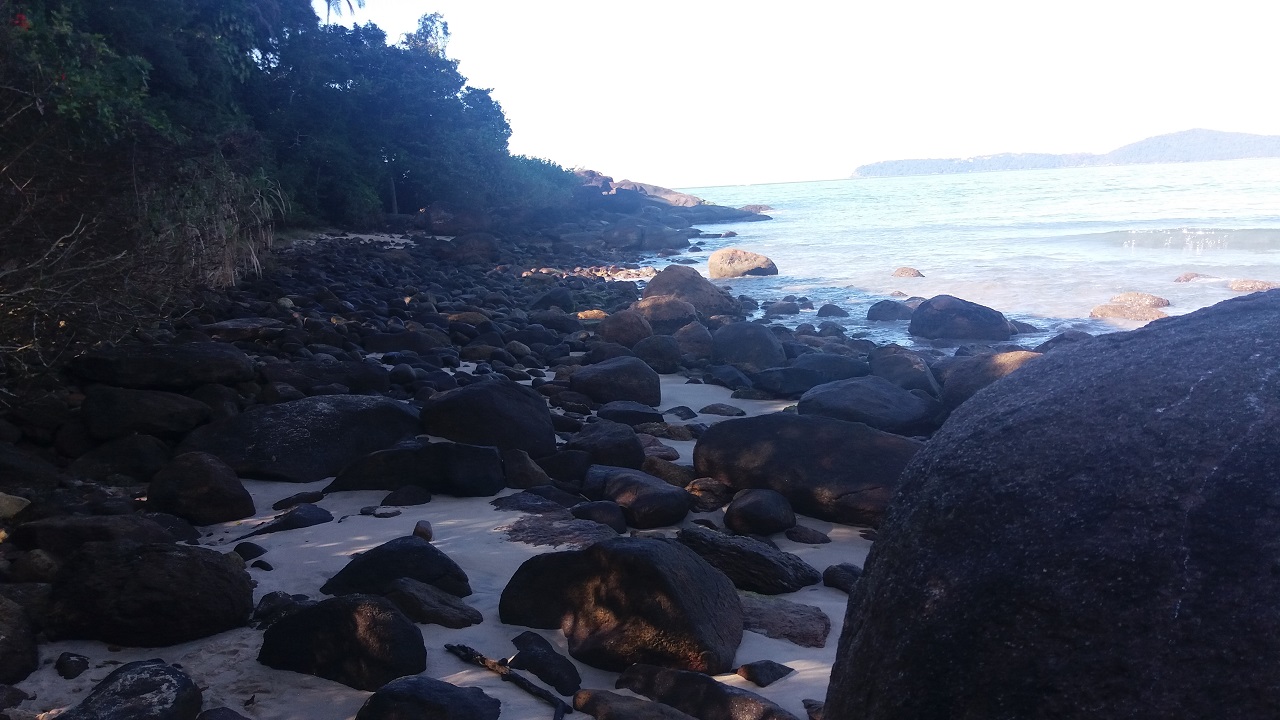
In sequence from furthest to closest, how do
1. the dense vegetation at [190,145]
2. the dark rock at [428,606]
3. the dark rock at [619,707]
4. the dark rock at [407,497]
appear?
1. the dense vegetation at [190,145]
2. the dark rock at [407,497]
3. the dark rock at [428,606]
4. the dark rock at [619,707]

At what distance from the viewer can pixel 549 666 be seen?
305 cm

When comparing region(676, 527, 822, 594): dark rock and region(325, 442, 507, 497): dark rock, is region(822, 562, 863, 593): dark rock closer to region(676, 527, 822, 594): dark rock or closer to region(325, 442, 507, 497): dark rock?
region(676, 527, 822, 594): dark rock

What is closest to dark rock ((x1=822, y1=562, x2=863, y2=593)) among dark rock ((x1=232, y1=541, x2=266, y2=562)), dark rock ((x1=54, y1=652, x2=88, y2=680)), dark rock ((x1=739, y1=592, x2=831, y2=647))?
dark rock ((x1=739, y1=592, x2=831, y2=647))

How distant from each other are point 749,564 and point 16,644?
9.13 ft

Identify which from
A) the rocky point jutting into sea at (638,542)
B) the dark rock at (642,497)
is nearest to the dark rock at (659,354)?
the rocky point jutting into sea at (638,542)

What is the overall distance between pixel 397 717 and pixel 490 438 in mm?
3310

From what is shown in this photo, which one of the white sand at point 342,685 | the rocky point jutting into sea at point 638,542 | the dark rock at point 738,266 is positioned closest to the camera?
the rocky point jutting into sea at point 638,542

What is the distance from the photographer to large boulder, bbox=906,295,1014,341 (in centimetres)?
1309

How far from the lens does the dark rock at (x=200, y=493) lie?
448 centimetres

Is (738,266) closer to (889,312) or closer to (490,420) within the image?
(889,312)

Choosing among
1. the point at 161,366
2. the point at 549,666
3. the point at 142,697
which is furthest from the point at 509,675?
the point at 161,366

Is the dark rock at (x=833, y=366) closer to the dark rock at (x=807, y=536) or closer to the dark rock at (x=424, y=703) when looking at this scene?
the dark rock at (x=807, y=536)

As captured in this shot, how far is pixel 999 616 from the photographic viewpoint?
1.81 metres

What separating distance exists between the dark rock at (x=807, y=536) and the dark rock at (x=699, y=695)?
1.93 metres
